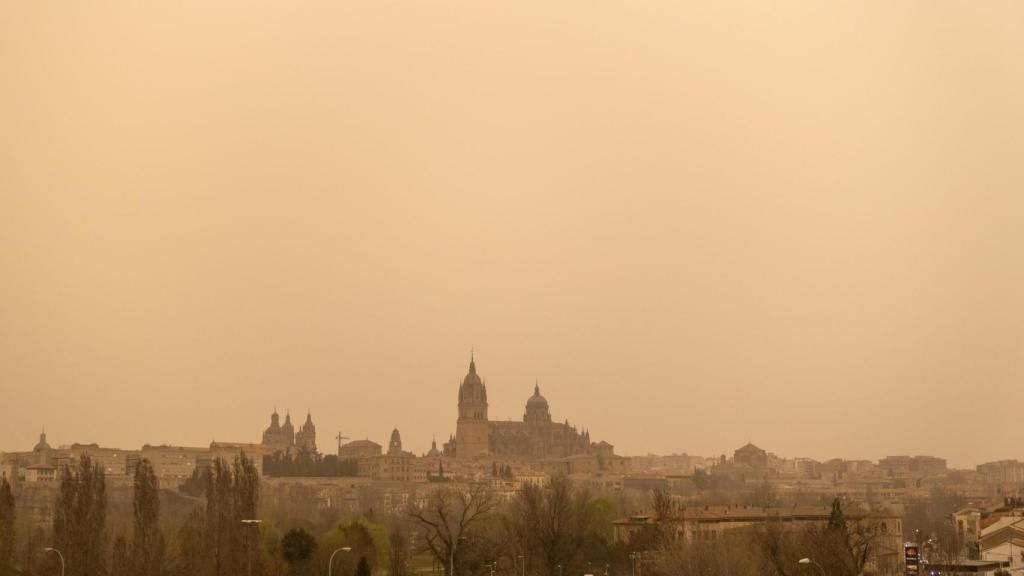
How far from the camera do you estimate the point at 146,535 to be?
194 ft

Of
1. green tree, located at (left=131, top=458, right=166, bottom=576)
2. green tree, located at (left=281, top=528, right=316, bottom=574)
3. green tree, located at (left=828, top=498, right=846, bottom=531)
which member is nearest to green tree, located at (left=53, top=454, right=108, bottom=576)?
green tree, located at (left=131, top=458, right=166, bottom=576)

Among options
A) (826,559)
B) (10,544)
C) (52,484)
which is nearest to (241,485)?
(10,544)

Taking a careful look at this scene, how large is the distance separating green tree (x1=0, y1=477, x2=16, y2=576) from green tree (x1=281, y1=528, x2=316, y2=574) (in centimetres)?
1209

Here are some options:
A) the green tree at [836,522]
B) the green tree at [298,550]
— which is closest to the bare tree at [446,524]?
the green tree at [298,550]

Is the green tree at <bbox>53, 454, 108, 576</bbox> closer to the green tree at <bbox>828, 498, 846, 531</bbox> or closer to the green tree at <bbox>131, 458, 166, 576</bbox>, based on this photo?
the green tree at <bbox>131, 458, 166, 576</bbox>

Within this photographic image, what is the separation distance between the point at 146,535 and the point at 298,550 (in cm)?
1069

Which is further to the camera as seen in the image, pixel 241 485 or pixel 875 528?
pixel 875 528

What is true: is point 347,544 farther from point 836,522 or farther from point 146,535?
point 836,522

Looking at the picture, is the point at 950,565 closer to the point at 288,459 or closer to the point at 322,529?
the point at 322,529

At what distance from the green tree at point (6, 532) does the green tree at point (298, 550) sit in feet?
39.7

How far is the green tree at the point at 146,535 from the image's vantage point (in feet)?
190

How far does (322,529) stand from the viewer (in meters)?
98.7

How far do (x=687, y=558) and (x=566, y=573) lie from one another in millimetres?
13280

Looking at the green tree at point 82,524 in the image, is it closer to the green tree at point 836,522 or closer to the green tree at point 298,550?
the green tree at point 298,550
